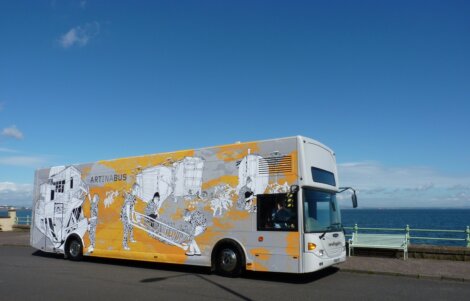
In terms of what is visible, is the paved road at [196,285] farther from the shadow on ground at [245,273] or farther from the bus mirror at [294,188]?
the bus mirror at [294,188]

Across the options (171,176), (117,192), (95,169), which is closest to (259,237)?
(171,176)

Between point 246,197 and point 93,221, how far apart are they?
252 inches

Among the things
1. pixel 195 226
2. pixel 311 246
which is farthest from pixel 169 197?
pixel 311 246

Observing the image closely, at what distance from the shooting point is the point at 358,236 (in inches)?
612

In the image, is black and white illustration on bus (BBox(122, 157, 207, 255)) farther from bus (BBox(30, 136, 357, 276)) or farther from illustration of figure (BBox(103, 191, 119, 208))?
illustration of figure (BBox(103, 191, 119, 208))

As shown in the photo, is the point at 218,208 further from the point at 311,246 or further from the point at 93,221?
the point at 93,221

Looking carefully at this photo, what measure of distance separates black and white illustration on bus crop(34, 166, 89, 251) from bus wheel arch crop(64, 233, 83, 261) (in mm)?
163

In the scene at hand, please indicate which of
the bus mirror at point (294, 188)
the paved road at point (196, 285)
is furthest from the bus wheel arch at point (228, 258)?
the bus mirror at point (294, 188)

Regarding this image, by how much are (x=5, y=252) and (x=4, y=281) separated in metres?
8.38

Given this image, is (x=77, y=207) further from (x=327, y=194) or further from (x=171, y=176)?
(x=327, y=194)

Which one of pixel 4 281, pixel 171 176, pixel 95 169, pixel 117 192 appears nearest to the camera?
pixel 4 281

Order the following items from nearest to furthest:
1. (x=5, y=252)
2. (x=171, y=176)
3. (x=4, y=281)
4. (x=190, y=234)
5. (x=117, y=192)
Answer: (x=4, y=281), (x=190, y=234), (x=171, y=176), (x=117, y=192), (x=5, y=252)

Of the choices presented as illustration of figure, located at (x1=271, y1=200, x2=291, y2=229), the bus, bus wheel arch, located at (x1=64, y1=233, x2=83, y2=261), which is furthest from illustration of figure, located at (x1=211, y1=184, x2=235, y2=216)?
bus wheel arch, located at (x1=64, y1=233, x2=83, y2=261)

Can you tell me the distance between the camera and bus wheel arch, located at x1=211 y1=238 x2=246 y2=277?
440 inches
